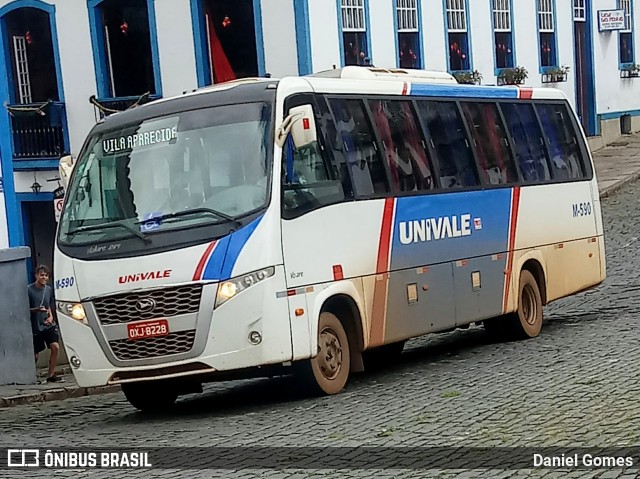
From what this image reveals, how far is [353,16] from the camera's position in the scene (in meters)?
25.2

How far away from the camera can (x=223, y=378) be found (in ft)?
38.6

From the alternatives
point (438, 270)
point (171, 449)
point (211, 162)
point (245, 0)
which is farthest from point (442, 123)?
point (245, 0)

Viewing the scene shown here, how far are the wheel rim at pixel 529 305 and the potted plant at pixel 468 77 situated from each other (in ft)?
43.6

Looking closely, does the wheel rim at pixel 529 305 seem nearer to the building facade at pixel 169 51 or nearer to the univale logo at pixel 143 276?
the univale logo at pixel 143 276

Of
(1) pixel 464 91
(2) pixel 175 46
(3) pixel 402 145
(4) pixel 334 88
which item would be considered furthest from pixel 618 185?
(4) pixel 334 88

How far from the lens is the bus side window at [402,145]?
13.6m

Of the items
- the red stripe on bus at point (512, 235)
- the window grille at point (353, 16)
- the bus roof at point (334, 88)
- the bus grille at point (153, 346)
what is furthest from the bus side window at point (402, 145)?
the window grille at point (353, 16)

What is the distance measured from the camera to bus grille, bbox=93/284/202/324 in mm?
11375

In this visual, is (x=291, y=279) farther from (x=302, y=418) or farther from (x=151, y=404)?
Answer: (x=151, y=404)

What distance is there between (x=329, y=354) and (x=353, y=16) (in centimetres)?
1391

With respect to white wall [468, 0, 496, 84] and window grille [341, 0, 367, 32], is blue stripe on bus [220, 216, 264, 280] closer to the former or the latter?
window grille [341, 0, 367, 32]

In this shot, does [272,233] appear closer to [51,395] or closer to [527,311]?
[527,311]

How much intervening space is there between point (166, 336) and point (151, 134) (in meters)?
1.94

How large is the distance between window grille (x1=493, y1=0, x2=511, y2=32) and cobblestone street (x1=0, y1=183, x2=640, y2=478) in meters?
15.3
